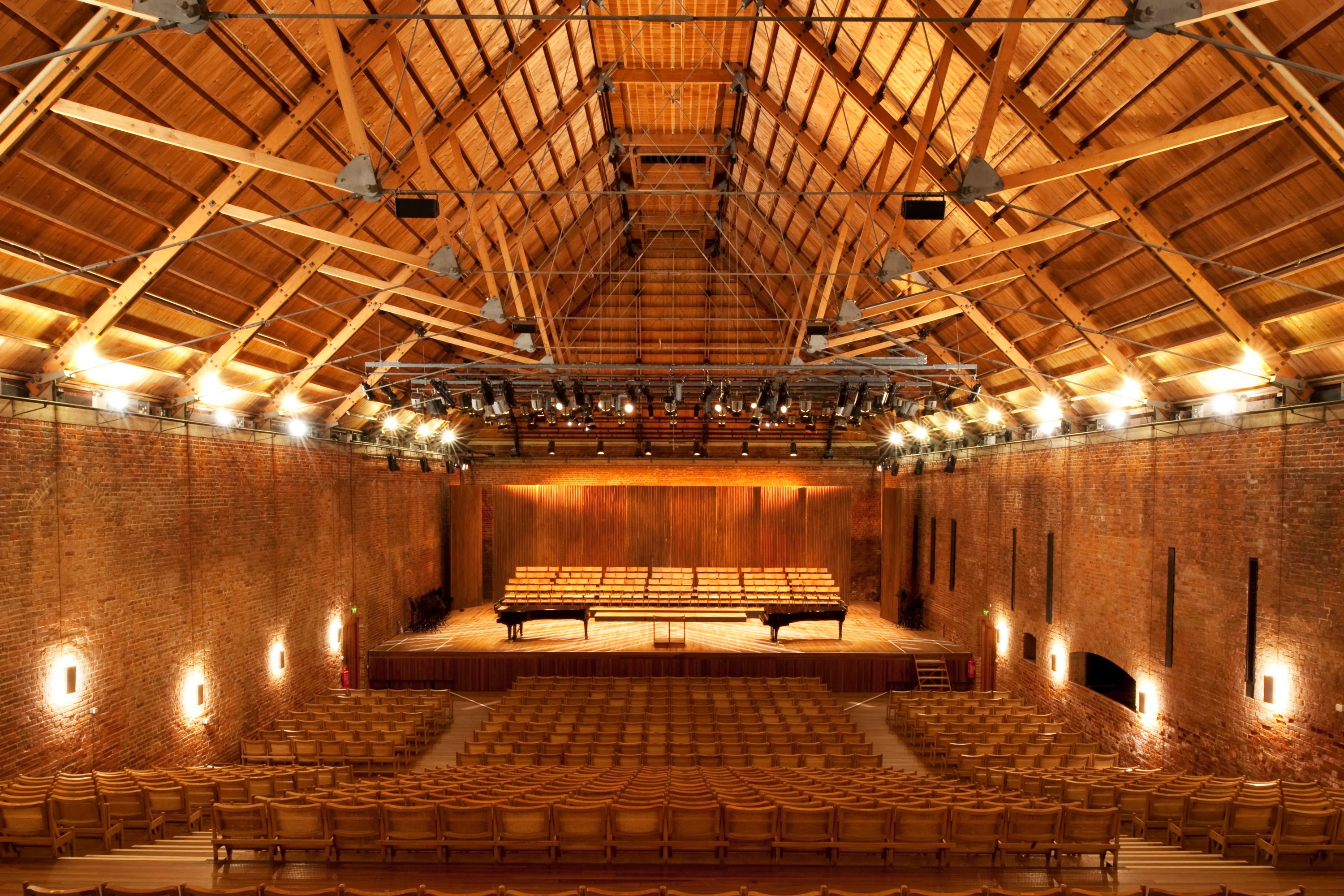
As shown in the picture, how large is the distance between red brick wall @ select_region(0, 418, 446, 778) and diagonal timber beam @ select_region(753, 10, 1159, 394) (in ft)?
37.5

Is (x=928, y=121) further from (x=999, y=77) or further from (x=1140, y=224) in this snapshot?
(x=1140, y=224)

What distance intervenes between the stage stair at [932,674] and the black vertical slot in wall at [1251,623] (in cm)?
884

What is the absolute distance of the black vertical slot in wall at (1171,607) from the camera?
1266 centimetres

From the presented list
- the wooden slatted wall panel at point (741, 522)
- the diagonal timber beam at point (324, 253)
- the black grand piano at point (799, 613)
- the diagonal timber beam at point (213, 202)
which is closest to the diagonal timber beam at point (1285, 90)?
the diagonal timber beam at point (324, 253)

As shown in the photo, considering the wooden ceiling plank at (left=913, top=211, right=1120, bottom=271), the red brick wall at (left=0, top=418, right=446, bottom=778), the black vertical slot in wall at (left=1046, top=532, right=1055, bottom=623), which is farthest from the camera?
the black vertical slot in wall at (left=1046, top=532, right=1055, bottom=623)

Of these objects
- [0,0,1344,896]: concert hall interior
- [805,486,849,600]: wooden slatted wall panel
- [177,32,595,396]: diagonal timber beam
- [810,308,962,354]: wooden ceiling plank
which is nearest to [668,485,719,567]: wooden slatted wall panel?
[805,486,849,600]: wooden slatted wall panel

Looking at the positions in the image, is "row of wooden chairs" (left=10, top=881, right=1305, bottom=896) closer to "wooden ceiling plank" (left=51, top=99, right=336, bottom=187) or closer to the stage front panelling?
"wooden ceiling plank" (left=51, top=99, right=336, bottom=187)

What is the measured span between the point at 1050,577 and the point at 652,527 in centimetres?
1352

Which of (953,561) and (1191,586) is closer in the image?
(1191,586)

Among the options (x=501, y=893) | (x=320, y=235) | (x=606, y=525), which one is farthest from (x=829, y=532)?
(x=501, y=893)

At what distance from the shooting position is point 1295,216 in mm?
8781

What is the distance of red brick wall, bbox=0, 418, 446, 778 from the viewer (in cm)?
979

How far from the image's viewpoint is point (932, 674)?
A: 64.0 feet

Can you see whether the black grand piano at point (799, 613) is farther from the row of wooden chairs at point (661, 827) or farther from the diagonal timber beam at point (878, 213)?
the row of wooden chairs at point (661, 827)
